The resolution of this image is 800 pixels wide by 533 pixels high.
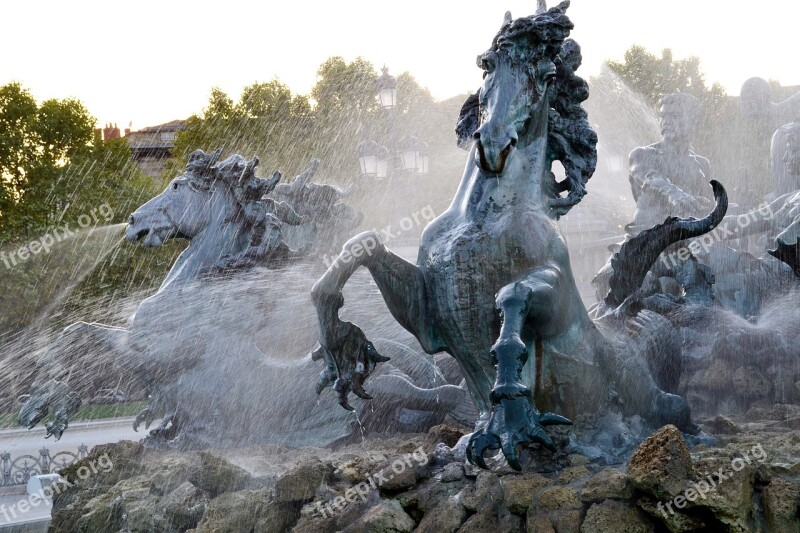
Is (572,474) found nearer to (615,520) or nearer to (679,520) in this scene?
(615,520)

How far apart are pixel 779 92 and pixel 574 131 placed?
57.6 feet

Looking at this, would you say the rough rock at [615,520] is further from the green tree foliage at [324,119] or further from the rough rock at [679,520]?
the green tree foliage at [324,119]

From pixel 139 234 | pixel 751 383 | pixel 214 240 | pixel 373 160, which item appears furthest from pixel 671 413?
pixel 373 160

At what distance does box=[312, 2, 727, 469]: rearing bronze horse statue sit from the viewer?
365 cm

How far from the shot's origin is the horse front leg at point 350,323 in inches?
146

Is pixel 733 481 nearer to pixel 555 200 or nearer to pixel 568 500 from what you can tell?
pixel 568 500

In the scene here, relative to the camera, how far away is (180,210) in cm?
673

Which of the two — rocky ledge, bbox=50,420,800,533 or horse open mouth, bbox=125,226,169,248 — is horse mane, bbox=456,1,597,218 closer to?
rocky ledge, bbox=50,420,800,533

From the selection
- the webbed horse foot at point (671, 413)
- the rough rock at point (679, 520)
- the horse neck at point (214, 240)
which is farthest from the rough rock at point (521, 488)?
the horse neck at point (214, 240)

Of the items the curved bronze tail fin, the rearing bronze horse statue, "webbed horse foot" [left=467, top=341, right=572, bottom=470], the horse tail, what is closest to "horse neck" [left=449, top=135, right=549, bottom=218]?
the rearing bronze horse statue

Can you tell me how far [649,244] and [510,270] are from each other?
0.81 metres

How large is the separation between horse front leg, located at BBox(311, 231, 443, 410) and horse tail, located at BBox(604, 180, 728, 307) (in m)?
0.92

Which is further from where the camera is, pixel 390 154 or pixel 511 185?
pixel 390 154

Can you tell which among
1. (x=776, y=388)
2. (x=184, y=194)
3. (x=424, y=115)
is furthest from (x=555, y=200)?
(x=424, y=115)
